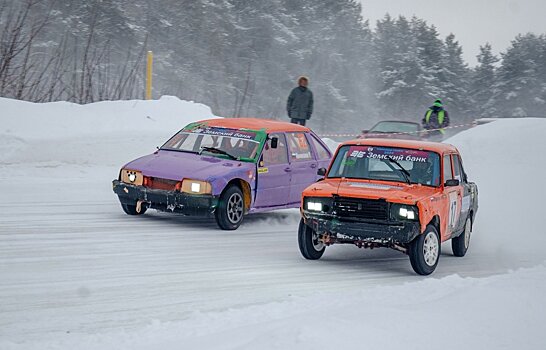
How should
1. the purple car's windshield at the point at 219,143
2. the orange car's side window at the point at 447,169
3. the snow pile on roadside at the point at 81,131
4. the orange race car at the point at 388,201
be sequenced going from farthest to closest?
the snow pile on roadside at the point at 81,131 → the purple car's windshield at the point at 219,143 → the orange car's side window at the point at 447,169 → the orange race car at the point at 388,201

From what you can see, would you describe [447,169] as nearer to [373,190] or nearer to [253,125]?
[373,190]

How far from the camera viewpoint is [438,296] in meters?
8.36

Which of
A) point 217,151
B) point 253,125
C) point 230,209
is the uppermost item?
point 253,125

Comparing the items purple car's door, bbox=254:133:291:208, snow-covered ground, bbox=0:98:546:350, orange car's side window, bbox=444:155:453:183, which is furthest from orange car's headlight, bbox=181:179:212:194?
orange car's side window, bbox=444:155:453:183

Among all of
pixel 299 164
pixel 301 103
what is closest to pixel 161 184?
pixel 299 164

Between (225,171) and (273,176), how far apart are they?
1.08 metres

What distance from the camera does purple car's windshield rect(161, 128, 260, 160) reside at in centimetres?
1356

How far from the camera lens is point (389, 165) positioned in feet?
36.9

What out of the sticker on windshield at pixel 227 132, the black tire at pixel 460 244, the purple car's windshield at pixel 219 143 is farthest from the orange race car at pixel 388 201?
the sticker on windshield at pixel 227 132

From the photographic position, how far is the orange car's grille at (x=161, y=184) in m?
12.7

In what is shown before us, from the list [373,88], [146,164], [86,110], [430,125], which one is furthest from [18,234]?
[373,88]

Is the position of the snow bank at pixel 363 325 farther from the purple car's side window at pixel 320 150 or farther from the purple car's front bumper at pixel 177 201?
the purple car's side window at pixel 320 150

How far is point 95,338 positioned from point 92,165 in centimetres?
1262

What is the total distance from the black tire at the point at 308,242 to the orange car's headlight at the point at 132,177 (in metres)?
3.04
